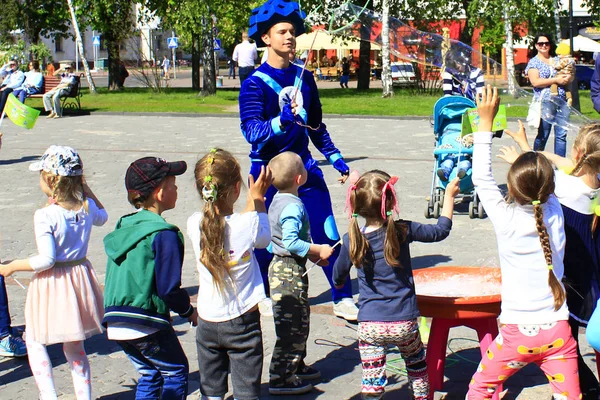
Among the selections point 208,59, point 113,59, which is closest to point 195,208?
point 208,59

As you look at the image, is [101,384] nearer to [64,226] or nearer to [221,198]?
[64,226]

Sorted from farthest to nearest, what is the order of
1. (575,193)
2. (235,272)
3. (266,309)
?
(266,309) < (575,193) < (235,272)

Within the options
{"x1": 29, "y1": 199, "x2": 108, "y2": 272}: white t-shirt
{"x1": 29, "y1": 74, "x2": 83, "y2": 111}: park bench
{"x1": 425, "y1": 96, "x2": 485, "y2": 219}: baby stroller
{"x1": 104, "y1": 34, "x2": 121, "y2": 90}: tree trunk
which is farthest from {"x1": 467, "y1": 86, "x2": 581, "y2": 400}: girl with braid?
{"x1": 104, "y1": 34, "x2": 121, "y2": 90}: tree trunk

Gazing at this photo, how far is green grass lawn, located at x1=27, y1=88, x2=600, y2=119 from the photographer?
21641 mm

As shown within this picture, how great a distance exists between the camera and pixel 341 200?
394 inches

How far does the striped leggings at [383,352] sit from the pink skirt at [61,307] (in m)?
1.39

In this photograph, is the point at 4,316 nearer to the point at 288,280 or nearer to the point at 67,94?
the point at 288,280

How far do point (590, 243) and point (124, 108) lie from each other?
68.6ft

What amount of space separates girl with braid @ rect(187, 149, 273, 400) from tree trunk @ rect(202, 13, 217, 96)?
2506 centimetres

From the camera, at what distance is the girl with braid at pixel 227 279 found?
3.77 m

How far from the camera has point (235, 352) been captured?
153 inches

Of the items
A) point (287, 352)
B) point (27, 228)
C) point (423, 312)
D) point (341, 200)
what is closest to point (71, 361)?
point (287, 352)

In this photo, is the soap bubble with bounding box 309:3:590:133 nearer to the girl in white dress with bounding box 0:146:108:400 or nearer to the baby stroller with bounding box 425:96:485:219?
the girl in white dress with bounding box 0:146:108:400

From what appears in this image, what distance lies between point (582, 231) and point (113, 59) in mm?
32337
